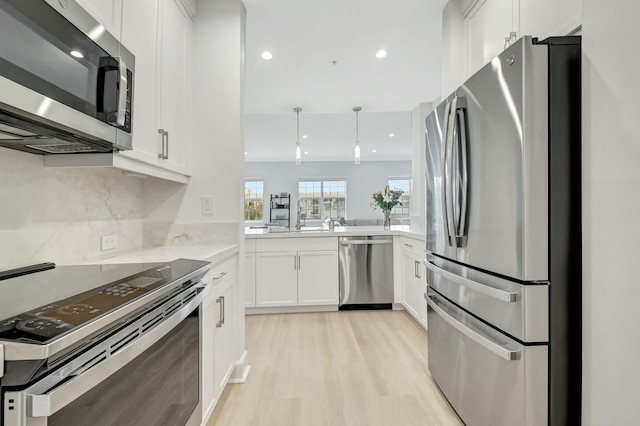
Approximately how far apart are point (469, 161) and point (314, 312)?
8.71 feet

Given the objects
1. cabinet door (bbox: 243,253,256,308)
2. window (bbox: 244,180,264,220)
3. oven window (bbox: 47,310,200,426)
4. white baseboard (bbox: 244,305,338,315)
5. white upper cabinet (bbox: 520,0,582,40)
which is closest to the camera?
oven window (bbox: 47,310,200,426)

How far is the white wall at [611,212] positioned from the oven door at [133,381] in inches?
57.2

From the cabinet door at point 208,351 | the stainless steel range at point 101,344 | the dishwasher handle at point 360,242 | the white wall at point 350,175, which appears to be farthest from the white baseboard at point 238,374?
the white wall at point 350,175

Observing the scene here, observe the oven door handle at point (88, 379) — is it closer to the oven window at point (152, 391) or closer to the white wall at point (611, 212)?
the oven window at point (152, 391)

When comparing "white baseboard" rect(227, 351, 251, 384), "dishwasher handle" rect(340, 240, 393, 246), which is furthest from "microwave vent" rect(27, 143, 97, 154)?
"dishwasher handle" rect(340, 240, 393, 246)

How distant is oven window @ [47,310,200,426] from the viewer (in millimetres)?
744

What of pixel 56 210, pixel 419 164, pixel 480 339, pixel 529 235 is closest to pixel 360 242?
pixel 419 164

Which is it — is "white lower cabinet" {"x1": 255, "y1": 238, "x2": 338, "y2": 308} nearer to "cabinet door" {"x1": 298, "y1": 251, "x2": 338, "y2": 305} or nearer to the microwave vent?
"cabinet door" {"x1": 298, "y1": 251, "x2": 338, "y2": 305}

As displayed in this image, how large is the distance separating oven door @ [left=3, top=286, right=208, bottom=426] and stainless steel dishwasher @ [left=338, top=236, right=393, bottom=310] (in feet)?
7.70

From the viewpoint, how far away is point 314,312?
3.62m

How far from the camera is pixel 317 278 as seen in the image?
357 cm

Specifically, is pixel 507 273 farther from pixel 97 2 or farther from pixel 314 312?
pixel 314 312

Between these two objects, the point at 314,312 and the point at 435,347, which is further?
the point at 314,312


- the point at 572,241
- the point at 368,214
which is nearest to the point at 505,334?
the point at 572,241
